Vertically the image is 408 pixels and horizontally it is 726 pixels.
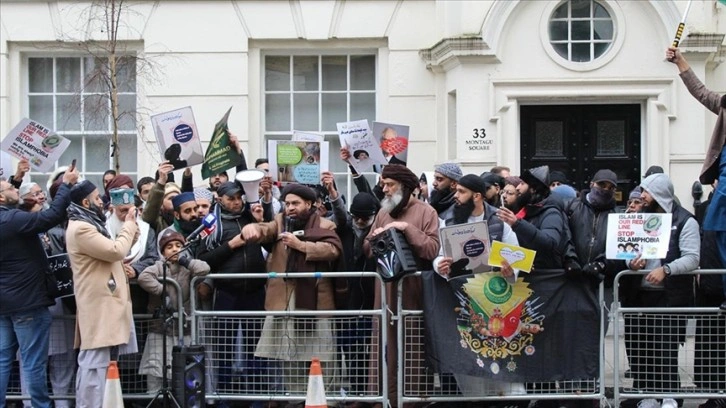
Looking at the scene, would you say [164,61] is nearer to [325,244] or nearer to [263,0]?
[263,0]

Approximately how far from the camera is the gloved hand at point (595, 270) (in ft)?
30.6

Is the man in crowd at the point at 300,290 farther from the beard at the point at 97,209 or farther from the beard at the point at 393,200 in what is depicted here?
the beard at the point at 97,209

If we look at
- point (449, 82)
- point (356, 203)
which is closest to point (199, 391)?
point (356, 203)

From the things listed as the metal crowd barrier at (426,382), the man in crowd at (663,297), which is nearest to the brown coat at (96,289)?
the metal crowd barrier at (426,382)

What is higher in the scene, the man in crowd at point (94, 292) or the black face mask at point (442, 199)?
the black face mask at point (442, 199)

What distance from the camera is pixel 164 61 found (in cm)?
1538

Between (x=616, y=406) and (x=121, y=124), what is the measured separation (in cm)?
877

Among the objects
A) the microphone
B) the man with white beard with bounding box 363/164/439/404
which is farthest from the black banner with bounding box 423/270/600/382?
the microphone

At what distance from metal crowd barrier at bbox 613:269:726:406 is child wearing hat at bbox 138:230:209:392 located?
356cm

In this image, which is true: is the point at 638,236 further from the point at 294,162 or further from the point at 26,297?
the point at 26,297

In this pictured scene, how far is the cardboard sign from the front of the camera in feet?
29.5

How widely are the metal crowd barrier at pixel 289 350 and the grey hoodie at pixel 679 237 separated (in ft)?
7.74

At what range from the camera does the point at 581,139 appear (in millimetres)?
14977

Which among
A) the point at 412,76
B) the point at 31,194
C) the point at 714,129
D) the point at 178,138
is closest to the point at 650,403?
the point at 714,129
